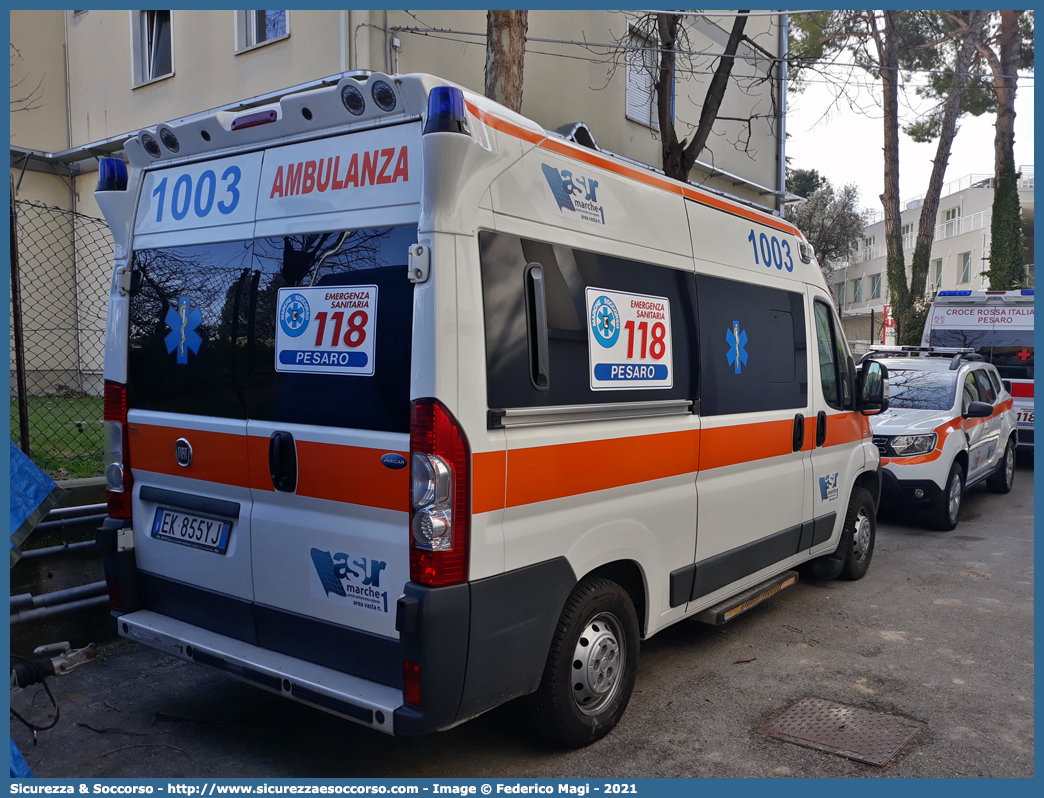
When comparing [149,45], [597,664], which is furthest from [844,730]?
[149,45]

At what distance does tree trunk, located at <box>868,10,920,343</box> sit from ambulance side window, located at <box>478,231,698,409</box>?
732 inches

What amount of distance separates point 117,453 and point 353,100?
86.1 inches

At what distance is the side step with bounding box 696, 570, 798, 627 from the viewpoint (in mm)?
4816

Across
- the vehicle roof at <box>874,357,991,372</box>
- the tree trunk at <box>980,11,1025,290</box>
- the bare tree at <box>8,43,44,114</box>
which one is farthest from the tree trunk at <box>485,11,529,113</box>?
the tree trunk at <box>980,11,1025,290</box>

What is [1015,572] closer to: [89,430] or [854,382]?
[854,382]

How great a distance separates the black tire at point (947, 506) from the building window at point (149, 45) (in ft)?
41.4

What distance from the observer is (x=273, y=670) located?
3.45 m

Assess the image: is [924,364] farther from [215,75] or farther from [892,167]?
[892,167]

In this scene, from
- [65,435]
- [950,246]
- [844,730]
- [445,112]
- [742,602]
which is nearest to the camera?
[445,112]

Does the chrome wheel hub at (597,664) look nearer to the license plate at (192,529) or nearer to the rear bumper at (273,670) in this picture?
the rear bumper at (273,670)

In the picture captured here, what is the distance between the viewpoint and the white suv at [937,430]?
895 cm

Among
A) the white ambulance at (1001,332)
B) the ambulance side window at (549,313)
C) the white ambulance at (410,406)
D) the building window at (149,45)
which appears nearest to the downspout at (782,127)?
the white ambulance at (1001,332)

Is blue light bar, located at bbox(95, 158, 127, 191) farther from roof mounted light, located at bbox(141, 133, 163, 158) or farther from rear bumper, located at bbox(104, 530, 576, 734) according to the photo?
rear bumper, located at bbox(104, 530, 576, 734)

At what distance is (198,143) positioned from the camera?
13.1 feet
